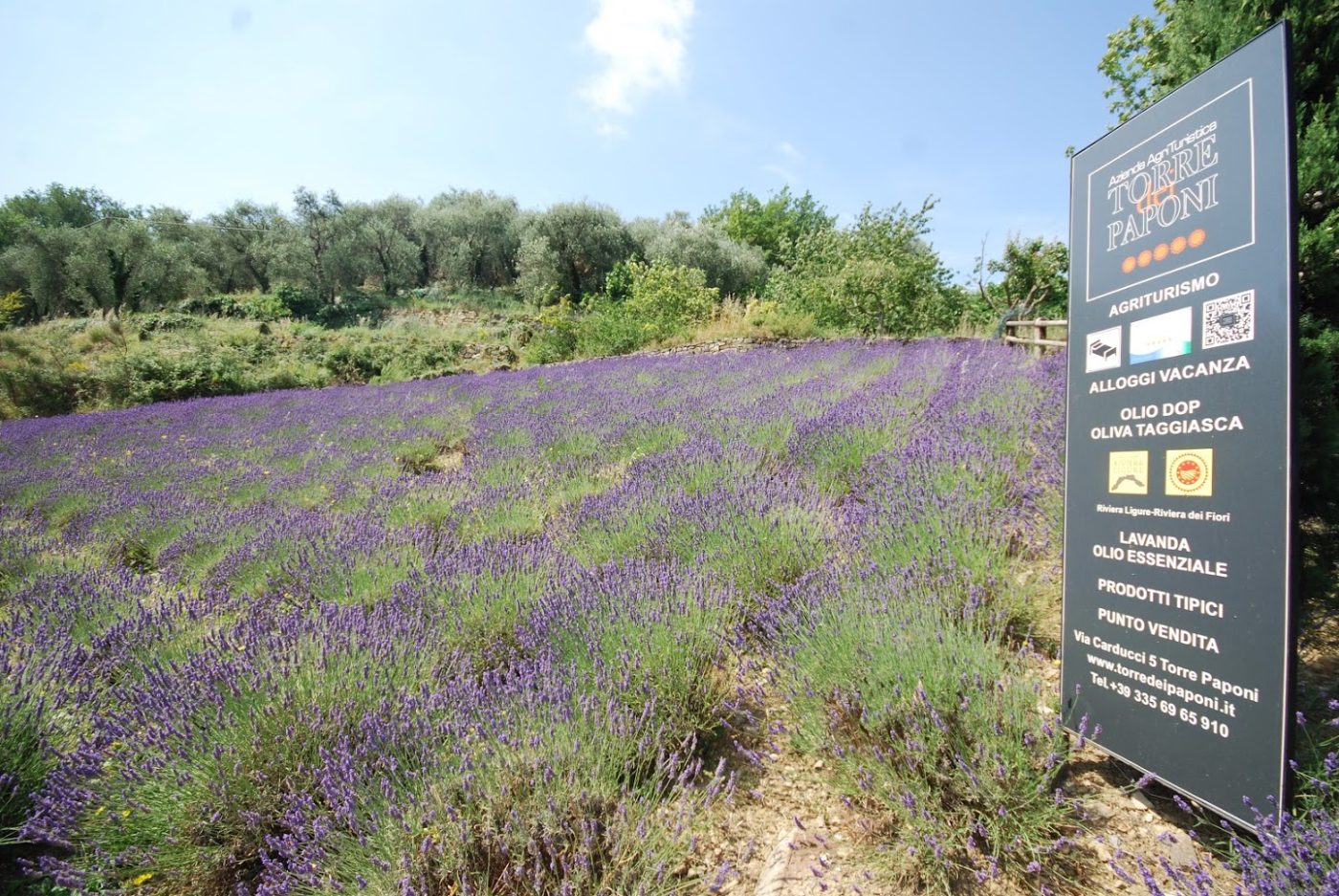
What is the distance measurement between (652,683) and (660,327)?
1522 cm

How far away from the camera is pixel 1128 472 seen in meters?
1.61

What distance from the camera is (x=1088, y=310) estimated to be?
1.81 meters

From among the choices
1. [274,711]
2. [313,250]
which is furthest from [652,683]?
[313,250]

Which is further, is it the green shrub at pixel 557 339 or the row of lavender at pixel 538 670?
the green shrub at pixel 557 339

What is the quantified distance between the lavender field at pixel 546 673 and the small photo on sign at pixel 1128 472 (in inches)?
22.3

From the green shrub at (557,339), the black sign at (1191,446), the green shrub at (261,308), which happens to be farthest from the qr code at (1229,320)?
the green shrub at (261,308)

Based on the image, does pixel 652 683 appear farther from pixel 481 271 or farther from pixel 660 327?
pixel 481 271

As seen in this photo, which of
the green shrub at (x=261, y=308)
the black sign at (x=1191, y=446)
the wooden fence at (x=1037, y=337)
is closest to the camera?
the black sign at (x=1191, y=446)

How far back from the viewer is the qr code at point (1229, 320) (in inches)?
52.5

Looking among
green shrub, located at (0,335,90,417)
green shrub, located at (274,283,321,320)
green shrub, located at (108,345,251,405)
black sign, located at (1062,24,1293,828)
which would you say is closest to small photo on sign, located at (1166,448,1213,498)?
black sign, located at (1062,24,1293,828)

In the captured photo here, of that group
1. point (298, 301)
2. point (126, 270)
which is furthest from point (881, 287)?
point (126, 270)

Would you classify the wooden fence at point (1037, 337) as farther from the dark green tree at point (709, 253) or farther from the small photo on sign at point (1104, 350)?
the dark green tree at point (709, 253)

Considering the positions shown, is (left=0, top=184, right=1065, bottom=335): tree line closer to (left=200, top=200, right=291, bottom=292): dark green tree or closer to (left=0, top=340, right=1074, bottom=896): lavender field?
(left=200, top=200, right=291, bottom=292): dark green tree

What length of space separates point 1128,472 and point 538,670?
6.18ft
